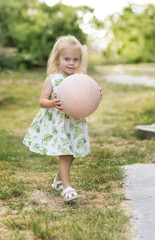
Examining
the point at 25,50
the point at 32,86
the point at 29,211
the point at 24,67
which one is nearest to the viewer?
the point at 29,211

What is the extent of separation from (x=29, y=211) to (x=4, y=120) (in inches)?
216

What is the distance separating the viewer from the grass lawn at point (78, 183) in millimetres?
2371

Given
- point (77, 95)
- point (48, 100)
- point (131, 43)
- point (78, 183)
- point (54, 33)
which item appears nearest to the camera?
point (77, 95)

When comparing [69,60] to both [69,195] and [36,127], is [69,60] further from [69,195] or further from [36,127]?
[69,195]

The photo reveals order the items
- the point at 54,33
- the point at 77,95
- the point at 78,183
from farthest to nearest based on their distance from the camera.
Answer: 1. the point at 54,33
2. the point at 78,183
3. the point at 77,95

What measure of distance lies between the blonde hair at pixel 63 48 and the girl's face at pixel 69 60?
0.04 m

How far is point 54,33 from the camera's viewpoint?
1595 cm

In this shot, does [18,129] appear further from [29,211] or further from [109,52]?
[109,52]

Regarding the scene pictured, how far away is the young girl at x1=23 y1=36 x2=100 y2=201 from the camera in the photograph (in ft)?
10.1

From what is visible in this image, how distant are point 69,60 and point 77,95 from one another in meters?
0.45

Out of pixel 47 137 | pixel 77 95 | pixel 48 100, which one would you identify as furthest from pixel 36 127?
pixel 77 95

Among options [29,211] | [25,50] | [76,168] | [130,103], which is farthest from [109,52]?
[29,211]

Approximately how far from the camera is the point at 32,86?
503 inches

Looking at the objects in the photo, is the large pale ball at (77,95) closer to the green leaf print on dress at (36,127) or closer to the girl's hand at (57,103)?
the girl's hand at (57,103)
